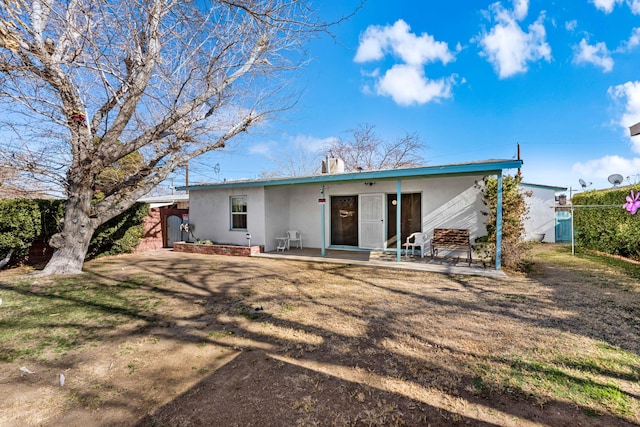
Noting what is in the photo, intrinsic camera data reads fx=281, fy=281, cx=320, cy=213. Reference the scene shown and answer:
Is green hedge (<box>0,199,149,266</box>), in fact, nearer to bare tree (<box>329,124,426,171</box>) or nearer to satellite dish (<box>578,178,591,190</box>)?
A: bare tree (<box>329,124,426,171</box>)

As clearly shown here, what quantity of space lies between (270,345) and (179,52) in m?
6.91

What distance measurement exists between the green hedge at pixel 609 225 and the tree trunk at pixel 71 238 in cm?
1386

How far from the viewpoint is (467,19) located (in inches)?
385

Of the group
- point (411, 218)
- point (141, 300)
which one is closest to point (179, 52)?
point (141, 300)

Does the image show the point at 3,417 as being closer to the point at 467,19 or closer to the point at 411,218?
the point at 411,218

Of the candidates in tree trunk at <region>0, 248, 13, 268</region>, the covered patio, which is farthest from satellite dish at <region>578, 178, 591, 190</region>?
tree trunk at <region>0, 248, 13, 268</region>

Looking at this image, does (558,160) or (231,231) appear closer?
(231,231)

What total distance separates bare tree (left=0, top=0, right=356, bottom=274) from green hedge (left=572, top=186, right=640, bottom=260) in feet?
32.8

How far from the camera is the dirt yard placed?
2.08m

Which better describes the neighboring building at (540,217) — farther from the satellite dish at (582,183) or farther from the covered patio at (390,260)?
the covered patio at (390,260)

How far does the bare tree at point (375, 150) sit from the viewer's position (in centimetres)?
2282

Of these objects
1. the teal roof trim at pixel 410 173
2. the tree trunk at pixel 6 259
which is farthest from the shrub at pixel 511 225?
the tree trunk at pixel 6 259

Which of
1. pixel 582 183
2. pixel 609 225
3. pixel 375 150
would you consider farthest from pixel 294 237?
pixel 375 150

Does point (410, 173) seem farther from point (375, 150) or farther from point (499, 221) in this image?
point (375, 150)
